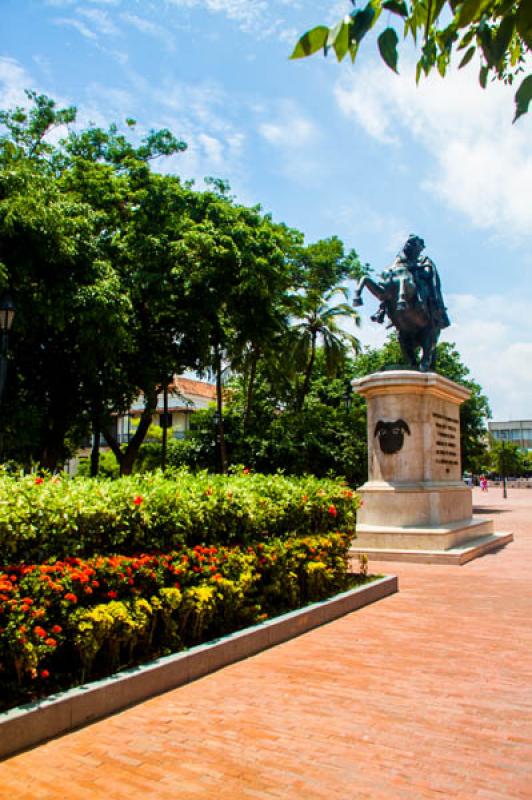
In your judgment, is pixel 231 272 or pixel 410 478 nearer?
pixel 410 478

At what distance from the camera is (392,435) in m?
15.0

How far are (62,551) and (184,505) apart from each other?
1.37 metres

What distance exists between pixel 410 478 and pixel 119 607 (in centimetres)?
1039

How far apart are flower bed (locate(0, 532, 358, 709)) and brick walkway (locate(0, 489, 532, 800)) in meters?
0.48

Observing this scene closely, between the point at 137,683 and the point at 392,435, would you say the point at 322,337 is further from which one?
the point at 137,683

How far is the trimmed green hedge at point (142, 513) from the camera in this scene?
16.8ft

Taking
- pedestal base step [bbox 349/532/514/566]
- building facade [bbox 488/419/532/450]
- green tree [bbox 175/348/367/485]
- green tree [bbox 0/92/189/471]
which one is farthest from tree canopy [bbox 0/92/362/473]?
building facade [bbox 488/419/532/450]

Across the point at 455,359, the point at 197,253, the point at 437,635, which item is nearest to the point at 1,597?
the point at 437,635

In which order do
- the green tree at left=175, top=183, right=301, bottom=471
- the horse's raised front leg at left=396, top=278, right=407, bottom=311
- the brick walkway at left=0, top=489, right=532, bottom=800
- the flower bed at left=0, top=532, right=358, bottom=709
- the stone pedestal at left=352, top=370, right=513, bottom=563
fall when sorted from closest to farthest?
the brick walkway at left=0, top=489, right=532, bottom=800, the flower bed at left=0, top=532, right=358, bottom=709, the stone pedestal at left=352, top=370, right=513, bottom=563, the horse's raised front leg at left=396, top=278, right=407, bottom=311, the green tree at left=175, top=183, right=301, bottom=471

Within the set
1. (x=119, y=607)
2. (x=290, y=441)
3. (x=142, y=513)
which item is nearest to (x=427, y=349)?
(x=142, y=513)

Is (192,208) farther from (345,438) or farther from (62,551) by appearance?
(62,551)

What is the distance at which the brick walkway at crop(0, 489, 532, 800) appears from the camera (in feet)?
12.6

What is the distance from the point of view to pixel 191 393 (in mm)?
61000

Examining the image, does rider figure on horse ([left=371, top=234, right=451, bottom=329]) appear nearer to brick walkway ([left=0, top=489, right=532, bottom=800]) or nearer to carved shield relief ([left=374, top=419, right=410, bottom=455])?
carved shield relief ([left=374, top=419, right=410, bottom=455])
